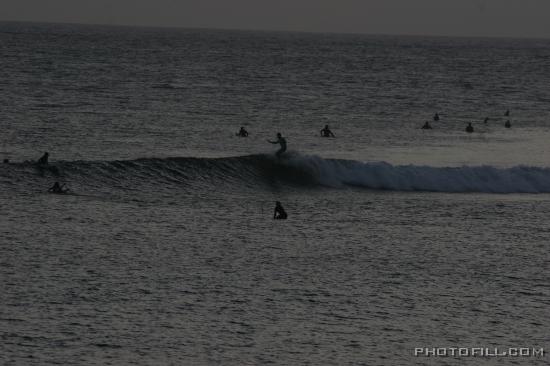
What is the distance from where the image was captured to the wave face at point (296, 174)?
148ft

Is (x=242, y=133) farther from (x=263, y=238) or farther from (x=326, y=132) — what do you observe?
(x=263, y=238)

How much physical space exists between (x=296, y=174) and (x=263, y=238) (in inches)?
672

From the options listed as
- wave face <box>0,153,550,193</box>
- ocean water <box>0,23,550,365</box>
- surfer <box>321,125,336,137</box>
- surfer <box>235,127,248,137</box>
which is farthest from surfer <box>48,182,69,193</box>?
surfer <box>321,125,336,137</box>

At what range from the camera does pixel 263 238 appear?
1331 inches

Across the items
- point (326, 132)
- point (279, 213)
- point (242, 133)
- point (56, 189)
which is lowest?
point (279, 213)

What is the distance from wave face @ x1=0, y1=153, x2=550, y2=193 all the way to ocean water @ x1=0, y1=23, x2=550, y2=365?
4.9 inches

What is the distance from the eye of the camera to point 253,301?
26.2 meters

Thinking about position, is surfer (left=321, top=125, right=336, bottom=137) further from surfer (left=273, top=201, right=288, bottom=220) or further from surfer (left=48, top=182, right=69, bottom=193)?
surfer (left=273, top=201, right=288, bottom=220)

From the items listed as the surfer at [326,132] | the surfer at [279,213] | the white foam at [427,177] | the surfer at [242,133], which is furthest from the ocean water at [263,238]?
the surfer at [326,132]

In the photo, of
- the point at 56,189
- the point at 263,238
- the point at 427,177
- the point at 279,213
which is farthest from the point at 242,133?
the point at 263,238

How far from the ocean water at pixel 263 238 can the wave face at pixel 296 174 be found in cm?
13

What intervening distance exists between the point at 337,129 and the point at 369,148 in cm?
994

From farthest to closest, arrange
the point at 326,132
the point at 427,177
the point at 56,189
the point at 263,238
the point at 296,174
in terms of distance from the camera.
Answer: the point at 326,132 → the point at 296,174 → the point at 427,177 → the point at 56,189 → the point at 263,238

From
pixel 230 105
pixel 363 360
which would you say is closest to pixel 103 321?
pixel 363 360
